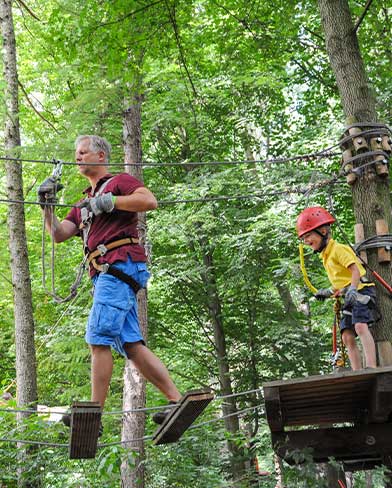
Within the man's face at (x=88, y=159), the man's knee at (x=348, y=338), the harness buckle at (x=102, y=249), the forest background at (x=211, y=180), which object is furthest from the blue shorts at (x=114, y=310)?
the forest background at (x=211, y=180)

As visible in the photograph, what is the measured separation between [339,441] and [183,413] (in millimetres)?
1163

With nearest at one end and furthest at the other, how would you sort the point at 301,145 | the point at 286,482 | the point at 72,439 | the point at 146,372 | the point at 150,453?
1. the point at 72,439
2. the point at 146,372
3. the point at 286,482
4. the point at 150,453
5. the point at 301,145

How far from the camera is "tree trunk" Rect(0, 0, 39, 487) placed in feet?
26.5

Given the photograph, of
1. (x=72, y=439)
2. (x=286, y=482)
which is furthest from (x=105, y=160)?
(x=286, y=482)

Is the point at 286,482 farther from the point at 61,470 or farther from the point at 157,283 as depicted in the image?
the point at 157,283

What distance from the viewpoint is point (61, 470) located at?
6.59m

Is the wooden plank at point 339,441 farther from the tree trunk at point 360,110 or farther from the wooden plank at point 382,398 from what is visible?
the tree trunk at point 360,110

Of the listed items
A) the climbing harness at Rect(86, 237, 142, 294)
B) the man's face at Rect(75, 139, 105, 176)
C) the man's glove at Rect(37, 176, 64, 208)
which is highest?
the man's face at Rect(75, 139, 105, 176)

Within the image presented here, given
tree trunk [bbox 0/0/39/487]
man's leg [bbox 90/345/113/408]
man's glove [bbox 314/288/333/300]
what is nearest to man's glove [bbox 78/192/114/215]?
man's leg [bbox 90/345/113/408]

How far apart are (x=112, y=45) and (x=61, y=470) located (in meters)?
4.66

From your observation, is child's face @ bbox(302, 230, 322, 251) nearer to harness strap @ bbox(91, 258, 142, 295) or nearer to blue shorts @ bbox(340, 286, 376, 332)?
blue shorts @ bbox(340, 286, 376, 332)

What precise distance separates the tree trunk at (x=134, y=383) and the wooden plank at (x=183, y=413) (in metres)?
3.02

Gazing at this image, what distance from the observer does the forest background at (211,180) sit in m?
8.64

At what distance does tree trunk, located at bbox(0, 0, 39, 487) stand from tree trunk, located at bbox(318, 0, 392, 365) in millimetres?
4788
